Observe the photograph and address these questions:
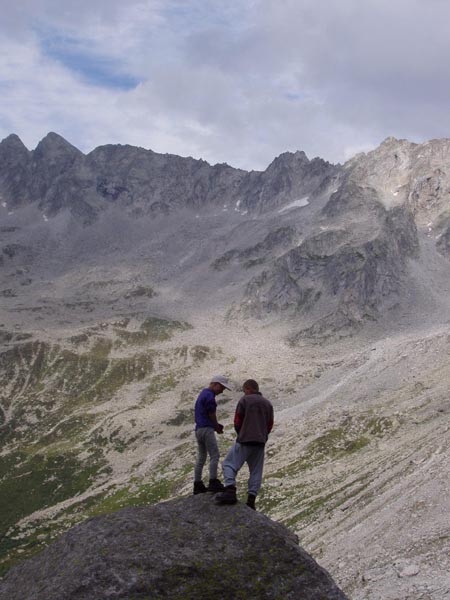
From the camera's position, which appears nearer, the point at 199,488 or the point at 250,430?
the point at 250,430

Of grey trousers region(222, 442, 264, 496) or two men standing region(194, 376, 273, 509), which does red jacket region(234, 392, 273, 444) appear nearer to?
two men standing region(194, 376, 273, 509)

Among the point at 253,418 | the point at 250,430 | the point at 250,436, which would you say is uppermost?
the point at 253,418

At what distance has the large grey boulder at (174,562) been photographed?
12766 mm

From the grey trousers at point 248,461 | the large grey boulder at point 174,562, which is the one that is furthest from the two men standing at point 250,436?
the large grey boulder at point 174,562

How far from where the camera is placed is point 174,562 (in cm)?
1341

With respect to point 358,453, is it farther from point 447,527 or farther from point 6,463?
point 6,463

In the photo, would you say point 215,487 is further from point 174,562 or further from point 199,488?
point 174,562

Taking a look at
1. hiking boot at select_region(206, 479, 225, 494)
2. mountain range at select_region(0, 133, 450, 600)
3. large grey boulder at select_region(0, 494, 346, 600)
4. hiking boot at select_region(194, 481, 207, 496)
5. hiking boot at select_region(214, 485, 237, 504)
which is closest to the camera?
large grey boulder at select_region(0, 494, 346, 600)

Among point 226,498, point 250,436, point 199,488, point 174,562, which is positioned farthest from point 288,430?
point 174,562

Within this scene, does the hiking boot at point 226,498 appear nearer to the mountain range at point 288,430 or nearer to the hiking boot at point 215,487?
the hiking boot at point 215,487

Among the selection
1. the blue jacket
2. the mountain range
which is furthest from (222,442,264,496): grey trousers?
the mountain range

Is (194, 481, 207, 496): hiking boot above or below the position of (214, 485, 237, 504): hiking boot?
below

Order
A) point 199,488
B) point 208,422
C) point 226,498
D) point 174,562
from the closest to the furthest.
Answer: point 174,562
point 226,498
point 199,488
point 208,422

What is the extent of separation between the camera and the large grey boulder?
12766mm
